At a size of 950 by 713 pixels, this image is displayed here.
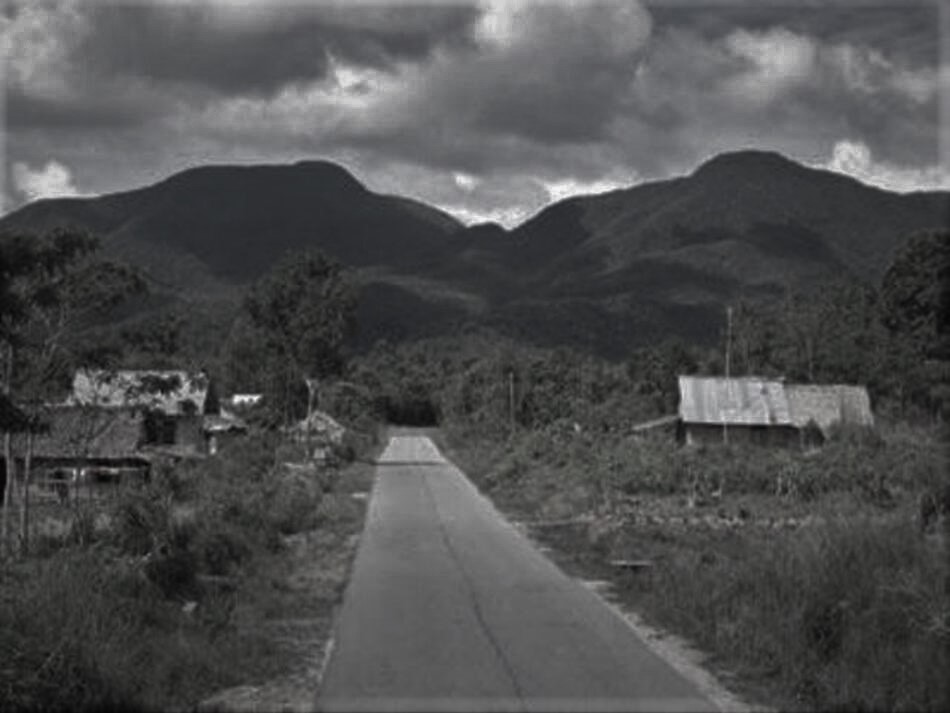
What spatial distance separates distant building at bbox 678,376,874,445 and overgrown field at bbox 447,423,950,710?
75.7ft

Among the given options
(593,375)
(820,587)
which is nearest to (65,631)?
(820,587)

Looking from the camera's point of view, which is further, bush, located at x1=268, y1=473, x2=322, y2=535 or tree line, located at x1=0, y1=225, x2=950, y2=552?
bush, located at x1=268, y1=473, x2=322, y2=535

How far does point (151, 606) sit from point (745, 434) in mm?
57772

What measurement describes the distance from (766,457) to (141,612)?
38.6 metres

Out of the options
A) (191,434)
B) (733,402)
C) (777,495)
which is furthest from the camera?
(733,402)

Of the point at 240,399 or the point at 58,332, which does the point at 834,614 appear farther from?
the point at 240,399

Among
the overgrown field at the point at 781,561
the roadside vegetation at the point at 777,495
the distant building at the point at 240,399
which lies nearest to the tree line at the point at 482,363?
the roadside vegetation at the point at 777,495

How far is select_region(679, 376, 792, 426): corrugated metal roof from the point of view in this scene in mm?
69000

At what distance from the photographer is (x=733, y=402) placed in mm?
69625

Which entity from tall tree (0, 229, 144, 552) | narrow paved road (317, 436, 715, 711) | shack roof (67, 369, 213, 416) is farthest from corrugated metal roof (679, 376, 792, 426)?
tall tree (0, 229, 144, 552)

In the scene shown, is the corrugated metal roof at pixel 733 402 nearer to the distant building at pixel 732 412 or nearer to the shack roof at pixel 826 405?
the distant building at pixel 732 412

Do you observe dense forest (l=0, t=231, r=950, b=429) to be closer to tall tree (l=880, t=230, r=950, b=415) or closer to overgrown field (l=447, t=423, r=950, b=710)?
tall tree (l=880, t=230, r=950, b=415)

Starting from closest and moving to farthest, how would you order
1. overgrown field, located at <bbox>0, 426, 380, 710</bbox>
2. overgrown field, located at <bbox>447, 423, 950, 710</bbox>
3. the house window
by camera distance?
overgrown field, located at <bbox>0, 426, 380, 710</bbox>
overgrown field, located at <bbox>447, 423, 950, 710</bbox>
the house window

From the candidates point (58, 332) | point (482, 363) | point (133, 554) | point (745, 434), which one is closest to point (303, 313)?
point (745, 434)
